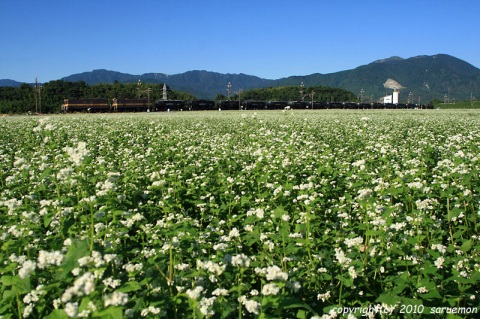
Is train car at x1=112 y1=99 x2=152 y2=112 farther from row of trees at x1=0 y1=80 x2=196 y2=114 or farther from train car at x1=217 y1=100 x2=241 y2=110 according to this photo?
row of trees at x1=0 y1=80 x2=196 y2=114

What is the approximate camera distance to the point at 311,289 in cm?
366

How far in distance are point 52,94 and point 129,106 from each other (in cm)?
3664

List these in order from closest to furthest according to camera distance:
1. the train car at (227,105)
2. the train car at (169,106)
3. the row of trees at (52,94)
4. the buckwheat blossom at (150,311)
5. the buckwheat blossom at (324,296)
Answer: the buckwheat blossom at (150,311) < the buckwheat blossom at (324,296) < the train car at (169,106) < the train car at (227,105) < the row of trees at (52,94)

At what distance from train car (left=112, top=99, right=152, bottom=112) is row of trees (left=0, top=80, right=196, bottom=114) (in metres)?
19.0

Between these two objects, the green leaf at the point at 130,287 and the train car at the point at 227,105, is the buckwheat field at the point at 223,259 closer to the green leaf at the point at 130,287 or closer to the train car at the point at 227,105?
the green leaf at the point at 130,287

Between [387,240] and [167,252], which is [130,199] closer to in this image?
[167,252]

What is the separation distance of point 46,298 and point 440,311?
322 centimetres

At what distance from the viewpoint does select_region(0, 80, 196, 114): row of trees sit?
267 ft

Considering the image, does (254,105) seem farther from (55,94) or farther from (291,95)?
(291,95)

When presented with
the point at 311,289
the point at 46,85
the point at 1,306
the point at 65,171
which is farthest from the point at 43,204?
the point at 46,85

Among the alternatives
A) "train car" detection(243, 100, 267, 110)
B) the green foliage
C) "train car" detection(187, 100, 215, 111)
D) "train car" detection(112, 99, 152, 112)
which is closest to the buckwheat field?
"train car" detection(112, 99, 152, 112)

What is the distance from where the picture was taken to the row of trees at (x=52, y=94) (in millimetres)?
81438

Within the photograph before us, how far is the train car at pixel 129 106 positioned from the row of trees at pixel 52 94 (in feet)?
62.5

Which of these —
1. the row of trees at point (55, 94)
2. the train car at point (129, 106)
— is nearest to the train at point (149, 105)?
the train car at point (129, 106)
